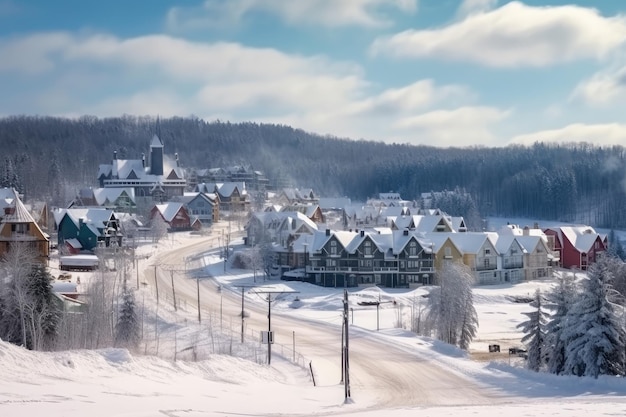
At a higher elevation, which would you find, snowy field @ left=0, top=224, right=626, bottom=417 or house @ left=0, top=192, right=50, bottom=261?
house @ left=0, top=192, right=50, bottom=261

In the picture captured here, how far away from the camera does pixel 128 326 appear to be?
113 feet

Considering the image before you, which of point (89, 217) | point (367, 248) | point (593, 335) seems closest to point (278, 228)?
point (367, 248)

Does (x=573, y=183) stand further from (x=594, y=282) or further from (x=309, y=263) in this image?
(x=594, y=282)

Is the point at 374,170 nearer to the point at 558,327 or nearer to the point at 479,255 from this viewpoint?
the point at 479,255

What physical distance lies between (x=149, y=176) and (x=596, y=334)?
83.6 m

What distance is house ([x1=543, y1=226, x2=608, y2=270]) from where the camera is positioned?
7394 cm

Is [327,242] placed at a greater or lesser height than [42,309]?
greater

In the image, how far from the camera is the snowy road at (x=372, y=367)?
25.0 m

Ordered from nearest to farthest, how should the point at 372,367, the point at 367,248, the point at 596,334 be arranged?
1. the point at 596,334
2. the point at 372,367
3. the point at 367,248

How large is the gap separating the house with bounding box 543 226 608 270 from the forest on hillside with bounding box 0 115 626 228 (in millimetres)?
44902

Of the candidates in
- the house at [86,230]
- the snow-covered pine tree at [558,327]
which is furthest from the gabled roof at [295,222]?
the snow-covered pine tree at [558,327]

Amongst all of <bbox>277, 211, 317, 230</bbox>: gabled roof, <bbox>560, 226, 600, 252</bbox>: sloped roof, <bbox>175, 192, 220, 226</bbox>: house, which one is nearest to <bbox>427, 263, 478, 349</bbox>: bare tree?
<bbox>277, 211, 317, 230</bbox>: gabled roof

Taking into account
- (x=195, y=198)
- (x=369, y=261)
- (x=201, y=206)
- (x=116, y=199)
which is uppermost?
(x=195, y=198)

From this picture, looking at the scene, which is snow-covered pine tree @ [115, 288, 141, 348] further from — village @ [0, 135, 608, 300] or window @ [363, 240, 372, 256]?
window @ [363, 240, 372, 256]
